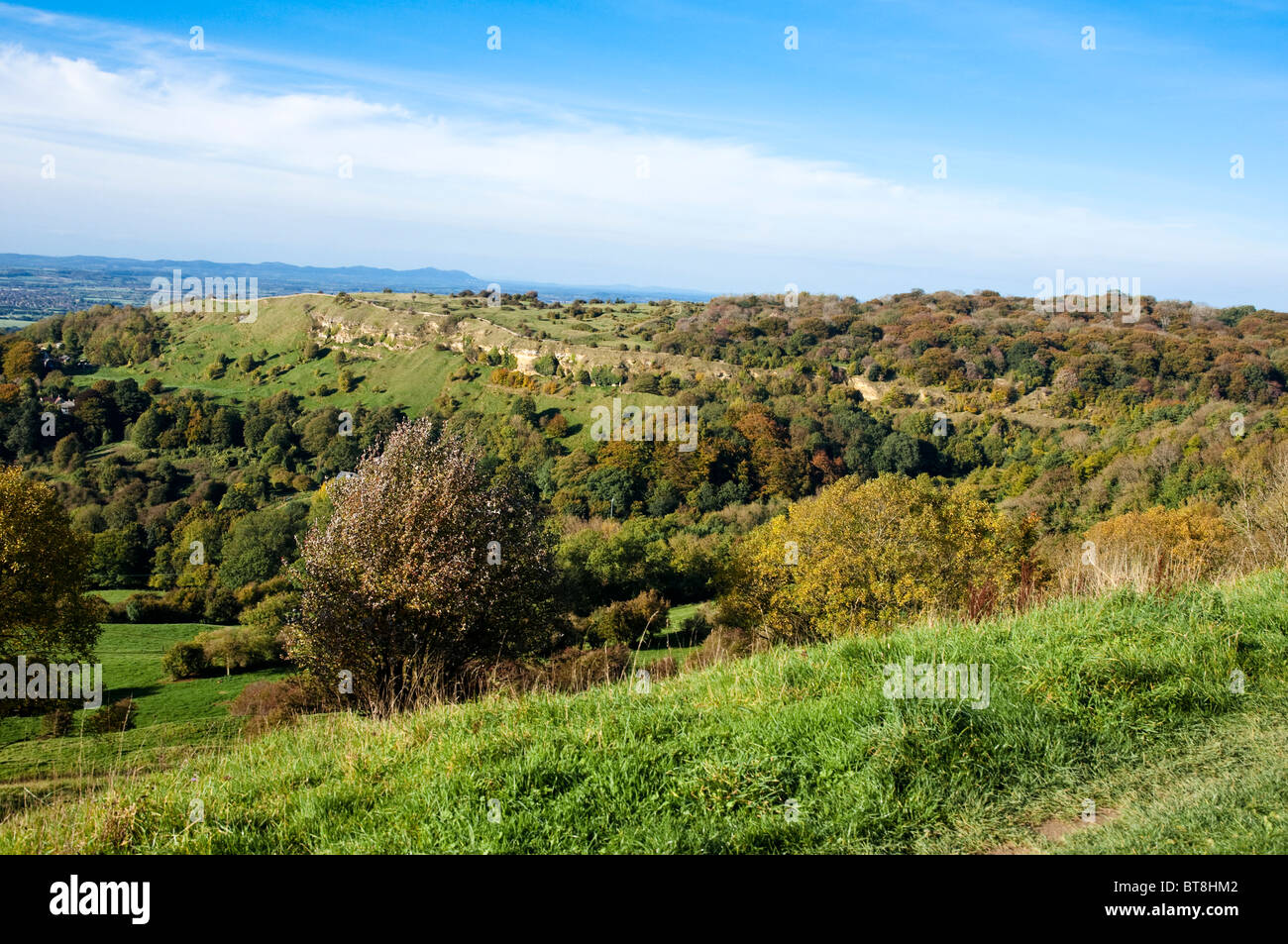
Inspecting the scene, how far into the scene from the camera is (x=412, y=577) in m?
14.1

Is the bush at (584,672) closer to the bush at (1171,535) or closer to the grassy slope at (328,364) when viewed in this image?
the bush at (1171,535)

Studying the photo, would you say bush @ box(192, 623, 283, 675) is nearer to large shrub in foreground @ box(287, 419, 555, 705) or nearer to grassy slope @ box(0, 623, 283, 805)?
grassy slope @ box(0, 623, 283, 805)

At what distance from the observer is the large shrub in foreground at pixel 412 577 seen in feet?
46.0

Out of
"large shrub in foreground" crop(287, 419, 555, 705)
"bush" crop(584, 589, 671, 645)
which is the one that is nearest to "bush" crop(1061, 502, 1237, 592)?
"large shrub in foreground" crop(287, 419, 555, 705)

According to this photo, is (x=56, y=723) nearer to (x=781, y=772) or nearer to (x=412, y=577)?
(x=412, y=577)

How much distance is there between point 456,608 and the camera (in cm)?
1432

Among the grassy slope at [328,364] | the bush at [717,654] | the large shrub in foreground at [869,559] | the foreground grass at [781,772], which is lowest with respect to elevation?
the large shrub in foreground at [869,559]

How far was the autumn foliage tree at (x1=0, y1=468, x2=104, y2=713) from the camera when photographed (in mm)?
20969

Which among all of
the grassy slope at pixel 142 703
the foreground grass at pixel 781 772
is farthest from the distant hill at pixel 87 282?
the foreground grass at pixel 781 772

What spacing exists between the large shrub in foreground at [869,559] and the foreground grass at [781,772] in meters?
18.5

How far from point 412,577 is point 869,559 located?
1695 cm

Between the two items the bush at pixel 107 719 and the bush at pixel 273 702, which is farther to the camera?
the bush at pixel 107 719
